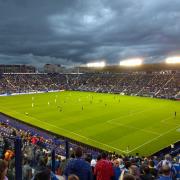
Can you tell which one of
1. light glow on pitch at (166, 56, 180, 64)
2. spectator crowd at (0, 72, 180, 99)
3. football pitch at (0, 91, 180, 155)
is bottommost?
football pitch at (0, 91, 180, 155)

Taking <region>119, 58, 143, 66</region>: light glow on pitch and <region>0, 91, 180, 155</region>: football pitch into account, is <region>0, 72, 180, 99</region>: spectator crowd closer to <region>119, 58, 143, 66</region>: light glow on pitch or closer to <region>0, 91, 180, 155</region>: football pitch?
<region>119, 58, 143, 66</region>: light glow on pitch

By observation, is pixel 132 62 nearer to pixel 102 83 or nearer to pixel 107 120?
pixel 102 83

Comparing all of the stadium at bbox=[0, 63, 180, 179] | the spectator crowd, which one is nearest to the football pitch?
the stadium at bbox=[0, 63, 180, 179]

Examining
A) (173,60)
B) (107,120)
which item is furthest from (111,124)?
(173,60)

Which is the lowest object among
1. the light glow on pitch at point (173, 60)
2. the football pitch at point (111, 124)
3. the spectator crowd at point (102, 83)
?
the football pitch at point (111, 124)

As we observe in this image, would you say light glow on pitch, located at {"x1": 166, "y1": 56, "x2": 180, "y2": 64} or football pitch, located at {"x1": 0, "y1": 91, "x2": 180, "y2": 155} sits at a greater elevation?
light glow on pitch, located at {"x1": 166, "y1": 56, "x2": 180, "y2": 64}

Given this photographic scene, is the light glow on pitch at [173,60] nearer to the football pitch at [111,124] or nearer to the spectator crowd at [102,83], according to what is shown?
the spectator crowd at [102,83]

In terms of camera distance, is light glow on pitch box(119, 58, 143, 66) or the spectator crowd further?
light glow on pitch box(119, 58, 143, 66)

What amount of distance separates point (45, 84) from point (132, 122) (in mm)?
78933

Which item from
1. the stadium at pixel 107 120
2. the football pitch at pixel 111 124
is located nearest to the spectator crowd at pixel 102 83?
the stadium at pixel 107 120

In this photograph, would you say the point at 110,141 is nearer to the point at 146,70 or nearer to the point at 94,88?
the point at 94,88

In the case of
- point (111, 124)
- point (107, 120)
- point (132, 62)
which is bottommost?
point (111, 124)

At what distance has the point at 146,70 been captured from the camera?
129 m

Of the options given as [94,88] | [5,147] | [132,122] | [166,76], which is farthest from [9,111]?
[166,76]
